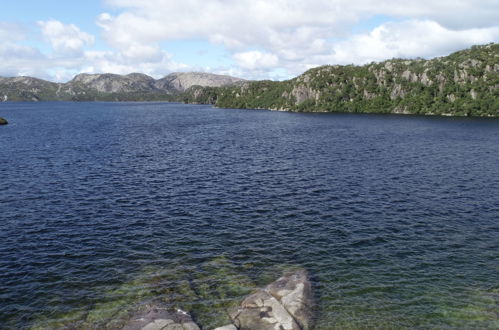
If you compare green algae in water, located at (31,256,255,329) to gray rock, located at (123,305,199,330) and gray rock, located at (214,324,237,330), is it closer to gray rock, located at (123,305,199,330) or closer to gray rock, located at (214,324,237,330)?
gray rock, located at (123,305,199,330)

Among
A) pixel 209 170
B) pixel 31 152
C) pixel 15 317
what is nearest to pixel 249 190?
pixel 209 170

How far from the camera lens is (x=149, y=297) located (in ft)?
→ 98.3

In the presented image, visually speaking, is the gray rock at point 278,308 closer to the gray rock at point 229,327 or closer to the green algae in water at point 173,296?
the gray rock at point 229,327

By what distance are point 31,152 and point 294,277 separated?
94.3 m

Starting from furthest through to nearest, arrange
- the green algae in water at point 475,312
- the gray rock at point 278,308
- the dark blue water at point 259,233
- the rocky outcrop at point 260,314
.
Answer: the dark blue water at point 259,233, the green algae in water at point 475,312, the gray rock at point 278,308, the rocky outcrop at point 260,314

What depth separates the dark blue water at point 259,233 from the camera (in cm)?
2967

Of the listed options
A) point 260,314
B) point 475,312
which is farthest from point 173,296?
point 475,312

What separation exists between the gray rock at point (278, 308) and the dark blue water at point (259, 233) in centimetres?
133

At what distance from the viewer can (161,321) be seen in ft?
83.9

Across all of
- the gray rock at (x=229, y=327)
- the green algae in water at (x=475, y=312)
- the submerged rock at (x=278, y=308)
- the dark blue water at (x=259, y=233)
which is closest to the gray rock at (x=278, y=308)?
the submerged rock at (x=278, y=308)

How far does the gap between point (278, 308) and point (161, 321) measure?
9.10m

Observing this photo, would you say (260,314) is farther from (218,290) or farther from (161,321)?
(161,321)

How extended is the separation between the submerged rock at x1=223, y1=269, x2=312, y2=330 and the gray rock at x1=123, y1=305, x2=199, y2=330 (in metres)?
3.71

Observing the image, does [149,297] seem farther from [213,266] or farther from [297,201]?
[297,201]
